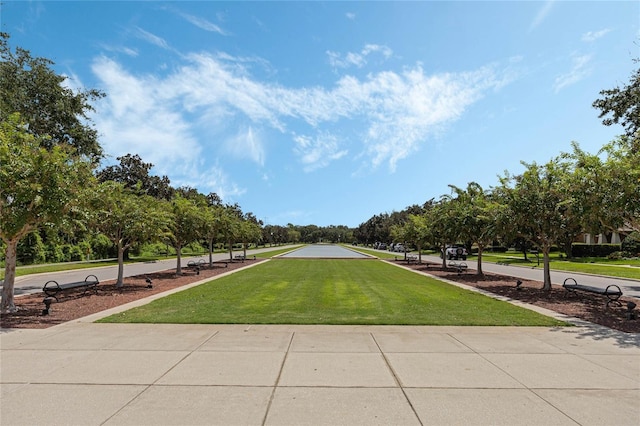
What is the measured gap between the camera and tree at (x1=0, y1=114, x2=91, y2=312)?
9.60 m

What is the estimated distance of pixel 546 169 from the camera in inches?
615

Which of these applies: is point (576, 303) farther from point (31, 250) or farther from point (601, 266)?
point (31, 250)

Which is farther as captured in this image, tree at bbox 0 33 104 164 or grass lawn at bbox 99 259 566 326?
tree at bbox 0 33 104 164

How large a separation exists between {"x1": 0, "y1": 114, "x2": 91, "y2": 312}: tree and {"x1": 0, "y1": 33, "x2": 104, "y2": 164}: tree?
7817 millimetres

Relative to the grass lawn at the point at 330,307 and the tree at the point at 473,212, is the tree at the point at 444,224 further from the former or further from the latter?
the grass lawn at the point at 330,307

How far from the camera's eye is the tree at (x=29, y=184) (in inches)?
378

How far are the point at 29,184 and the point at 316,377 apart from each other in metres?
8.71

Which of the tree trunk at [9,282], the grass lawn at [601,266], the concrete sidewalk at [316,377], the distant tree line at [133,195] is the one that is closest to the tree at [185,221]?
the distant tree line at [133,195]

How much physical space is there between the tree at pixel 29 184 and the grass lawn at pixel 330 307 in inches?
130

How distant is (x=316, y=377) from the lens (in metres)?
5.58

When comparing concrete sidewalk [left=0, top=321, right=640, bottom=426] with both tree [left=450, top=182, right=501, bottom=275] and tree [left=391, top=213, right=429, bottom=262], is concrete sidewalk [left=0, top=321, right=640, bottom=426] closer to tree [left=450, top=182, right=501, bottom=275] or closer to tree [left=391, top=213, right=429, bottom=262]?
tree [left=450, top=182, right=501, bottom=275]

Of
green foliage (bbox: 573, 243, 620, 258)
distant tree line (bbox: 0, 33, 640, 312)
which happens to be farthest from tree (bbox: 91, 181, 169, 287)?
Result: green foliage (bbox: 573, 243, 620, 258)

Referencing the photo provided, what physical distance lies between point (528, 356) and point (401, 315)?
4.00 meters

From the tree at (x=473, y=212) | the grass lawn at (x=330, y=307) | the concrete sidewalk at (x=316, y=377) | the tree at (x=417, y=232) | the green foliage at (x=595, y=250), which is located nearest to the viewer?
the concrete sidewalk at (x=316, y=377)
